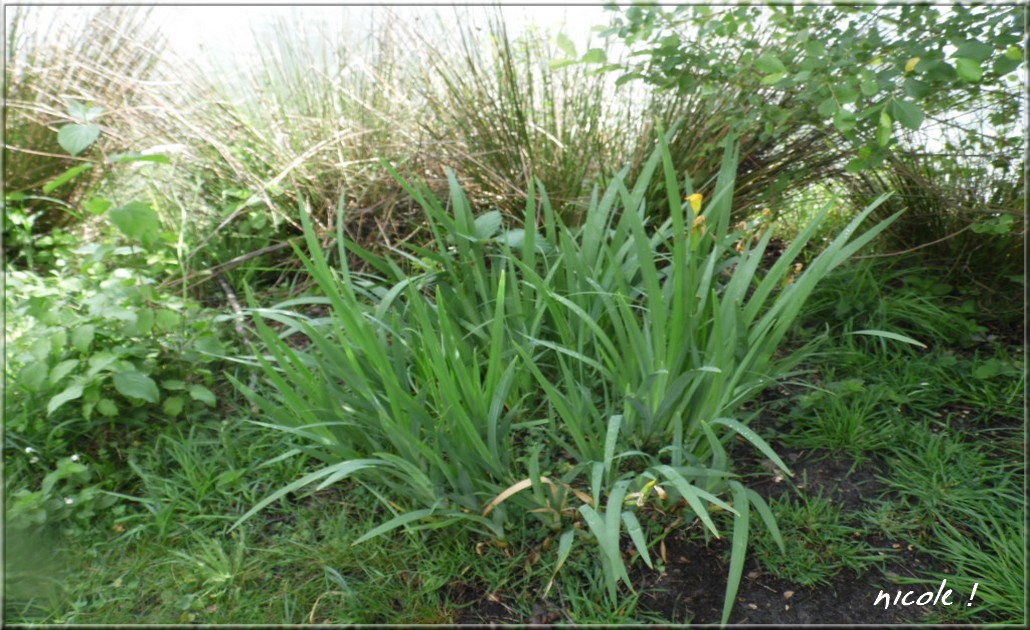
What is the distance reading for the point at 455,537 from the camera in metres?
1.64

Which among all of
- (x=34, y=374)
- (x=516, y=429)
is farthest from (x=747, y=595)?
(x=34, y=374)

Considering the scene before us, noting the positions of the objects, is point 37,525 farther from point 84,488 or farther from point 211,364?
point 211,364

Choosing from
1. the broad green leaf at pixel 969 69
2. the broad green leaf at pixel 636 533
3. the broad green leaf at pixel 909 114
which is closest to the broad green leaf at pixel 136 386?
the broad green leaf at pixel 636 533

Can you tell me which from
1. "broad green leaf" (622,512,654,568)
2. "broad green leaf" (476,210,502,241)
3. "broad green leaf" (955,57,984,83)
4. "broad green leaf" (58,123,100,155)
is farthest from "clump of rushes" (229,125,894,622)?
"broad green leaf" (58,123,100,155)

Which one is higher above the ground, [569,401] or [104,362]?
[569,401]

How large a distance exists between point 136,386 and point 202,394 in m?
0.17

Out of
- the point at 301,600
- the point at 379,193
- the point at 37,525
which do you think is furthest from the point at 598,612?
the point at 379,193

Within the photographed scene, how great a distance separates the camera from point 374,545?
5.37ft

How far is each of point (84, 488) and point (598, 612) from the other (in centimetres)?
134

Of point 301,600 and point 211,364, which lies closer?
point 301,600

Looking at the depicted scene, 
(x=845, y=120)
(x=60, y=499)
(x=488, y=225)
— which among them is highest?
(x=845, y=120)

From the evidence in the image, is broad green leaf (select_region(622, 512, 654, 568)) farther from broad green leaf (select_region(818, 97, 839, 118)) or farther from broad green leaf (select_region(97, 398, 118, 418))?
broad green leaf (select_region(97, 398, 118, 418))

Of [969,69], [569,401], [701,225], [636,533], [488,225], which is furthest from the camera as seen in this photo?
[488,225]

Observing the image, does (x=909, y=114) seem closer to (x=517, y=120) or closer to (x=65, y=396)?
(x=517, y=120)
